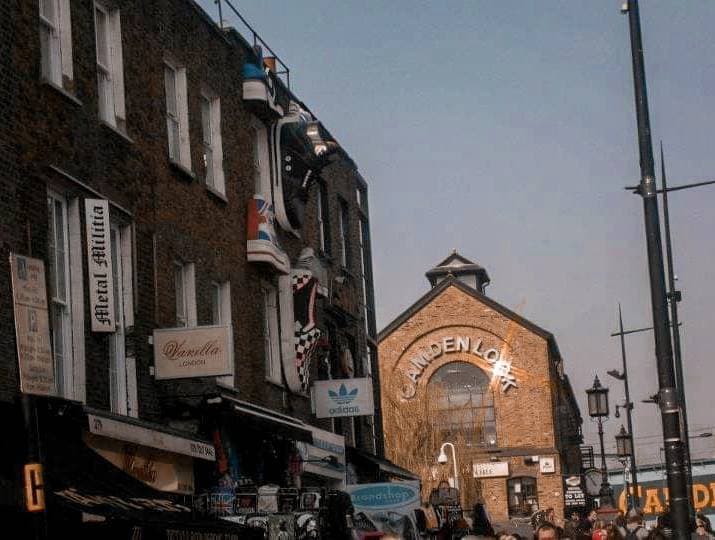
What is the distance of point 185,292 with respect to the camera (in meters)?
22.6

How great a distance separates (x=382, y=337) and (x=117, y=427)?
2069 inches

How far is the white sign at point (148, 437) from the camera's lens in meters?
16.9

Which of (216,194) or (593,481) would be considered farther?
(593,481)

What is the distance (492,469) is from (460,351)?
5564mm

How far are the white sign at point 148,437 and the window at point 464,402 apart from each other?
47742 mm

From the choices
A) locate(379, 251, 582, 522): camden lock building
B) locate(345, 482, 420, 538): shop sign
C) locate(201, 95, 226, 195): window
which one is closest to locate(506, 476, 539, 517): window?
locate(379, 251, 582, 522): camden lock building

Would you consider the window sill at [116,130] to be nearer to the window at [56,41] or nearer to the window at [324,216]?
the window at [56,41]

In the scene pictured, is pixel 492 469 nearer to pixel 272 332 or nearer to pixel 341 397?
pixel 341 397

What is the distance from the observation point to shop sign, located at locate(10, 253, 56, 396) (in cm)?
900

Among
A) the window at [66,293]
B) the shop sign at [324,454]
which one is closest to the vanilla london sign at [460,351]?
the shop sign at [324,454]

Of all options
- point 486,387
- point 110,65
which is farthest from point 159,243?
point 486,387

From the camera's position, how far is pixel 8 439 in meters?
14.2

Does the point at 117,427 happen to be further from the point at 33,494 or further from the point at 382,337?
the point at 382,337

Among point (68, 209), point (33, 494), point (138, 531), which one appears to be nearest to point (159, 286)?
point (68, 209)
